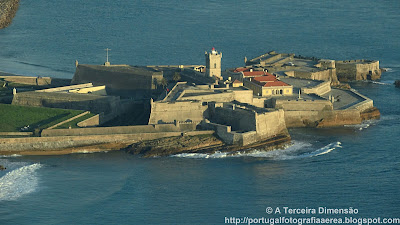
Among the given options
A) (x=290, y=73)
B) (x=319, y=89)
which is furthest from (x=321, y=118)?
(x=290, y=73)

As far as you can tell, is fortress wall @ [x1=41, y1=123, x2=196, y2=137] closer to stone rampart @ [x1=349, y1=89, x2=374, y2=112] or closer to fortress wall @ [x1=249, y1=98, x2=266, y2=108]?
fortress wall @ [x1=249, y1=98, x2=266, y2=108]

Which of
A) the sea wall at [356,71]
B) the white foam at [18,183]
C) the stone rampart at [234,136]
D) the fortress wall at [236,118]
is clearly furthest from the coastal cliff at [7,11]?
the white foam at [18,183]

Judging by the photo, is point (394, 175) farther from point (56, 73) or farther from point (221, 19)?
point (221, 19)

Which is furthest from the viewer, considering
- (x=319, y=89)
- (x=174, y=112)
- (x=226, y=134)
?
(x=319, y=89)

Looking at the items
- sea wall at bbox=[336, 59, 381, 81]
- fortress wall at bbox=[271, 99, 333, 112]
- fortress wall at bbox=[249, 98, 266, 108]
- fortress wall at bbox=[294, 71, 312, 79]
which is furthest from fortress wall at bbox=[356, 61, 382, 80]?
fortress wall at bbox=[249, 98, 266, 108]

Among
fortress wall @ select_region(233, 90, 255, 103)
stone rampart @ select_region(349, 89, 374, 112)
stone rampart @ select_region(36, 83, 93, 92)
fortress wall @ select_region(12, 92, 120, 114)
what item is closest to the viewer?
fortress wall @ select_region(233, 90, 255, 103)

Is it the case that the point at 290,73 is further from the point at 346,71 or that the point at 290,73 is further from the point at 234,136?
the point at 234,136

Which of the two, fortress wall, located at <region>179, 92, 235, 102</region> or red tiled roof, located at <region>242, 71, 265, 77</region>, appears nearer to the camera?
fortress wall, located at <region>179, 92, 235, 102</region>
